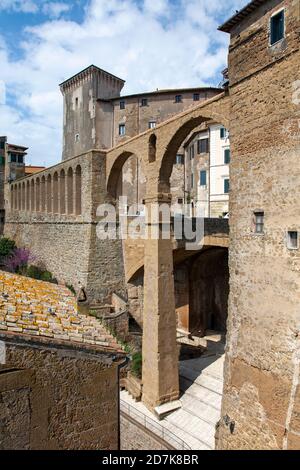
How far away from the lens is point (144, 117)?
31.0 meters

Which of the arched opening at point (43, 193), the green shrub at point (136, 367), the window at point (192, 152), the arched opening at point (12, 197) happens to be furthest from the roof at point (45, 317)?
the arched opening at point (12, 197)

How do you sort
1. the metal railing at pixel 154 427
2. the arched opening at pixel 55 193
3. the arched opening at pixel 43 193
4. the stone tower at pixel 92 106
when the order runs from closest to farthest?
the metal railing at pixel 154 427
the arched opening at pixel 55 193
the arched opening at pixel 43 193
the stone tower at pixel 92 106

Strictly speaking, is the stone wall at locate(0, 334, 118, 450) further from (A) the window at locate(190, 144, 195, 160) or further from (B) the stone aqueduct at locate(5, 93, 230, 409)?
(A) the window at locate(190, 144, 195, 160)

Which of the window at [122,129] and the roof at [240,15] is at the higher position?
the window at [122,129]

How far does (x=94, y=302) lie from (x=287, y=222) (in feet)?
40.4

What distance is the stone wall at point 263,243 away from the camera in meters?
7.59

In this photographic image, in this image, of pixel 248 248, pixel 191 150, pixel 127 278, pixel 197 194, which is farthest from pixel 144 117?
pixel 248 248

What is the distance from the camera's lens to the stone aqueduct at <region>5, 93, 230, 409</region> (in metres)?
12.9

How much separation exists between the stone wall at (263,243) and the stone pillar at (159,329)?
12.3ft

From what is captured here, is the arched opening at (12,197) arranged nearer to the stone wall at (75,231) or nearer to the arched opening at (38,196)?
the stone wall at (75,231)

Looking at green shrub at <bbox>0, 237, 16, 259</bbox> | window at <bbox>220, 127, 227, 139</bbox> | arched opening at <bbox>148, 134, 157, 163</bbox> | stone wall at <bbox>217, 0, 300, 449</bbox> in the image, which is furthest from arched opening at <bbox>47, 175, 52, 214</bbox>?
stone wall at <bbox>217, 0, 300, 449</bbox>
